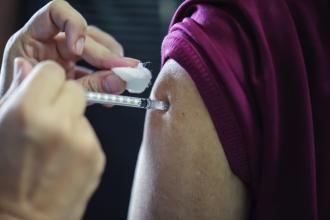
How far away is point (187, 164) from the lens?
2.03 ft

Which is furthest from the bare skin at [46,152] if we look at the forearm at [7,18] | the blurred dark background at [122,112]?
the forearm at [7,18]

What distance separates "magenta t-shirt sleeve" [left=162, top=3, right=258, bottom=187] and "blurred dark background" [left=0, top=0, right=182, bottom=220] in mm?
841

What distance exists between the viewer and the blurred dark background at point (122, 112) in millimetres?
1506

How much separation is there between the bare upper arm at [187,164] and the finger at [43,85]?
0.23 m

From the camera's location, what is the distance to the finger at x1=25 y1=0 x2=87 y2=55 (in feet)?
2.36

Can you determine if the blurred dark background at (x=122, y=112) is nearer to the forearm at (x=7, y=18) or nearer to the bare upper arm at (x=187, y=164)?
the forearm at (x=7, y=18)

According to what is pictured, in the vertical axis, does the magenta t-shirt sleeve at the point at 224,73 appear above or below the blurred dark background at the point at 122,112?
above

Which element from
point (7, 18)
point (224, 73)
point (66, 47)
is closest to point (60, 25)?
point (66, 47)

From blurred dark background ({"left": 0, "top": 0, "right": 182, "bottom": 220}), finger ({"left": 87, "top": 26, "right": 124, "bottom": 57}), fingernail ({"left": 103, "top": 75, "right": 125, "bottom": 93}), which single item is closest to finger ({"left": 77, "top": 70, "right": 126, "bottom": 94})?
fingernail ({"left": 103, "top": 75, "right": 125, "bottom": 93})

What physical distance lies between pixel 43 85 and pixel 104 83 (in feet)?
1.14

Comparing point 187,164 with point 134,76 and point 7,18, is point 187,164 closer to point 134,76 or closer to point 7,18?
point 134,76

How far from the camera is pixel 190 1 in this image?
653mm

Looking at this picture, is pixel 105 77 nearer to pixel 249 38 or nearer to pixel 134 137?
pixel 249 38

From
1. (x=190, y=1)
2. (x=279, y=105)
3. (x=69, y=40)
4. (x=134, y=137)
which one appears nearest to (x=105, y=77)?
(x=69, y=40)
